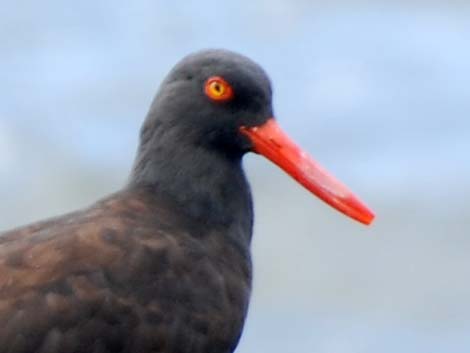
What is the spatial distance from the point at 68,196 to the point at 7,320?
11.7m

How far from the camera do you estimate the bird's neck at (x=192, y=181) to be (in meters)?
11.6

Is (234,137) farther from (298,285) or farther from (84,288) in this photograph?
(298,285)

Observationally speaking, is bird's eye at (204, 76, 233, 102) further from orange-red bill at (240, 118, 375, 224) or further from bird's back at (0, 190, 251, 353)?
bird's back at (0, 190, 251, 353)

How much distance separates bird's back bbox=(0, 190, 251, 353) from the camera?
35.7ft

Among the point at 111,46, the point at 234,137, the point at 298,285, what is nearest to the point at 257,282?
the point at 298,285

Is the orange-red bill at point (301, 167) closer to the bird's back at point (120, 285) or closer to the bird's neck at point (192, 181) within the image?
the bird's neck at point (192, 181)

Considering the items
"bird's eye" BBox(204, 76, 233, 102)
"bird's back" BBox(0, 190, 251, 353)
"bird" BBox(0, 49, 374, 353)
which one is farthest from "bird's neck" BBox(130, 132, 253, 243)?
"bird's eye" BBox(204, 76, 233, 102)

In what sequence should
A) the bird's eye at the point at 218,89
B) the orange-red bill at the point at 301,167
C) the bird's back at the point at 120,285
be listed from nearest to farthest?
the bird's back at the point at 120,285 < the bird's eye at the point at 218,89 < the orange-red bill at the point at 301,167

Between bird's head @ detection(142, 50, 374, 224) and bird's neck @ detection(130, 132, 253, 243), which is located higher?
bird's head @ detection(142, 50, 374, 224)

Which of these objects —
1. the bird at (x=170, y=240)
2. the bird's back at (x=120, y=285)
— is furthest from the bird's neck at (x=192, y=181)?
the bird's back at (x=120, y=285)

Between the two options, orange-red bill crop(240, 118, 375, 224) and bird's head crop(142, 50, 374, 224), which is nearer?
bird's head crop(142, 50, 374, 224)

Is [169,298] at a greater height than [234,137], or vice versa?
[234,137]

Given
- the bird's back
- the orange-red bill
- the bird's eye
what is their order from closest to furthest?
the bird's back < the bird's eye < the orange-red bill

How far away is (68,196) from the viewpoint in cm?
2244
